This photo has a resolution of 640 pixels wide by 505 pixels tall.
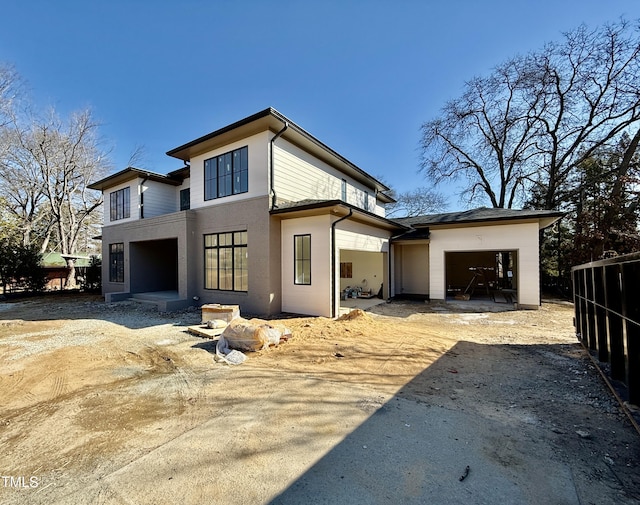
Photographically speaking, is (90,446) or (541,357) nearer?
(90,446)

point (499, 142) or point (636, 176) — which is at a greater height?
point (499, 142)

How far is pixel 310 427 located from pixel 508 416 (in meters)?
2.25

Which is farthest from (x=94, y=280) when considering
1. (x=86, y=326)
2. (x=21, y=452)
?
(x=21, y=452)

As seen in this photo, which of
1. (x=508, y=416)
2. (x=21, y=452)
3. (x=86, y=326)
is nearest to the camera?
(x=21, y=452)

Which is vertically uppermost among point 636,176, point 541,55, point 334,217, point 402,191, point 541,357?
point 541,55

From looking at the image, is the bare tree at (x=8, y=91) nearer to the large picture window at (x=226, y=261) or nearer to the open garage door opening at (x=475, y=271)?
the large picture window at (x=226, y=261)

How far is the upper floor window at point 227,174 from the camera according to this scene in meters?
9.89

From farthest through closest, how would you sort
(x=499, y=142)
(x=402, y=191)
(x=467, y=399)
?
(x=402, y=191), (x=499, y=142), (x=467, y=399)

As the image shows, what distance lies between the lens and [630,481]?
87.3 inches

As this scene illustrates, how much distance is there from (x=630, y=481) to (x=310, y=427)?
2610mm

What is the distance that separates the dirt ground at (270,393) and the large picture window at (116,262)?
669 centimetres

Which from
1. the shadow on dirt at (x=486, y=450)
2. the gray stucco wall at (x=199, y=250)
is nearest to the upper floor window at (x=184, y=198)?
the gray stucco wall at (x=199, y=250)

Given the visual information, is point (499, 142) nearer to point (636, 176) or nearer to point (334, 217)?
point (636, 176)

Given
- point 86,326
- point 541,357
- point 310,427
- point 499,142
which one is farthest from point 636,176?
point 86,326
